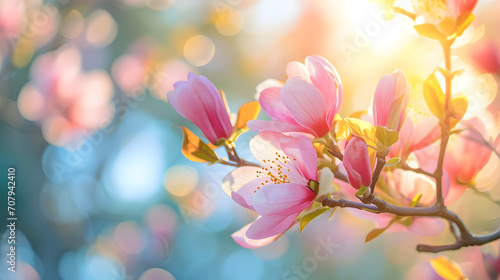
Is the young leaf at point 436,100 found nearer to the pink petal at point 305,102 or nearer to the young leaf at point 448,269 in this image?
the pink petal at point 305,102

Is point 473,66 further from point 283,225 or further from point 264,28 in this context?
point 264,28

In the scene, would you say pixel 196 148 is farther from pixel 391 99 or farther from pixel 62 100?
pixel 62 100

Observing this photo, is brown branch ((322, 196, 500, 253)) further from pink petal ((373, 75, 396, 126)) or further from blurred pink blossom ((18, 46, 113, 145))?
blurred pink blossom ((18, 46, 113, 145))

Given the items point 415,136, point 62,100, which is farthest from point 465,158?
point 62,100

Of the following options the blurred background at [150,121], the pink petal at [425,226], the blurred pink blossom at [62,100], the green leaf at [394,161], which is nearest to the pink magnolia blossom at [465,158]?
the pink petal at [425,226]

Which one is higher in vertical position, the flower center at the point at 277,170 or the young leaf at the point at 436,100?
the young leaf at the point at 436,100

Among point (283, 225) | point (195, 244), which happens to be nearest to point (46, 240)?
point (195, 244)
